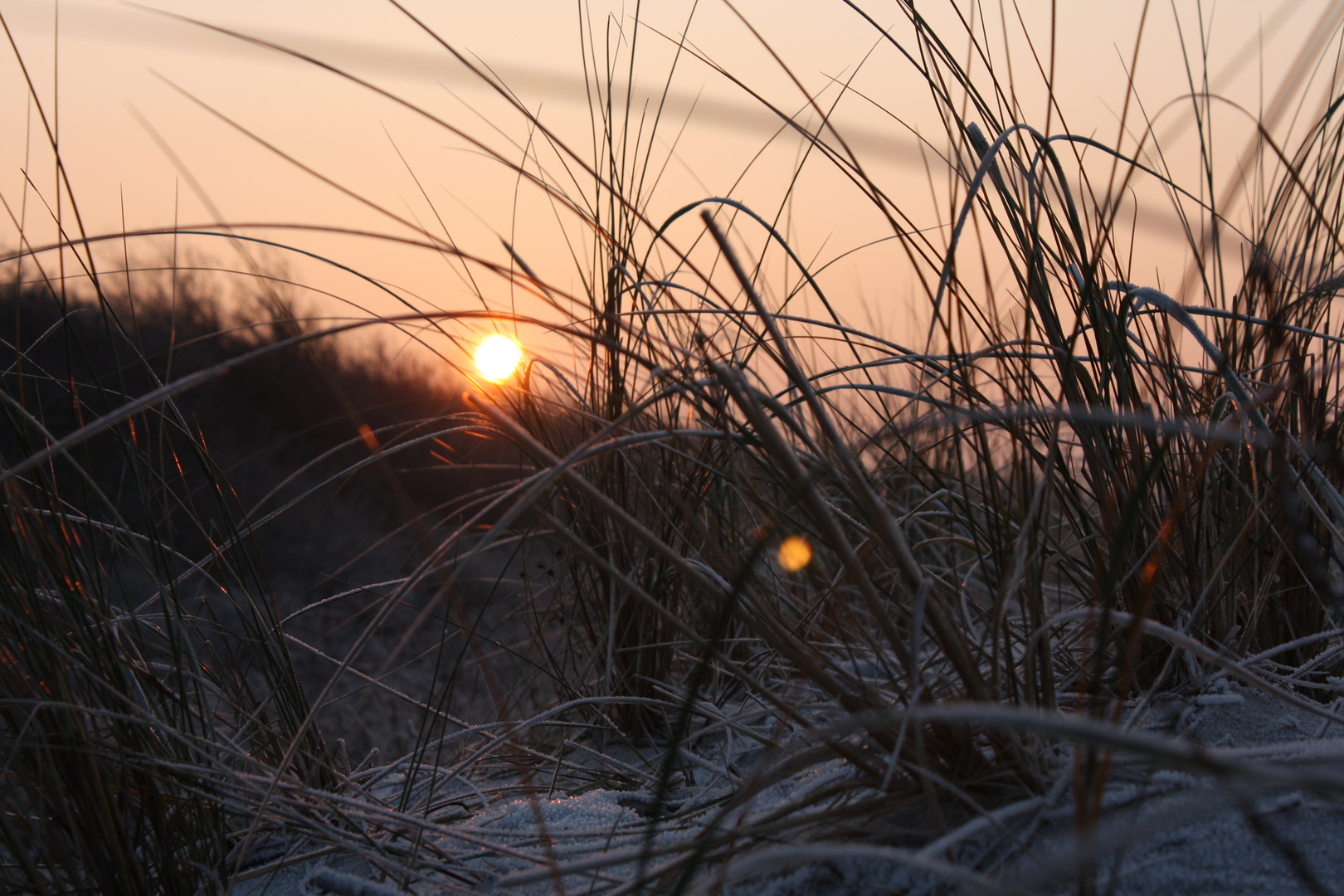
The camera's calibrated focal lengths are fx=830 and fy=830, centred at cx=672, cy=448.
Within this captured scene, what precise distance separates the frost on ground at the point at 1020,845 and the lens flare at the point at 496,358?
1.97 feet

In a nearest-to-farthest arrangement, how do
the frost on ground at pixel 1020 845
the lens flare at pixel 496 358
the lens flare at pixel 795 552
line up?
the frost on ground at pixel 1020 845 < the lens flare at pixel 795 552 < the lens flare at pixel 496 358

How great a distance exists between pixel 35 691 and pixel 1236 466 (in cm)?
118

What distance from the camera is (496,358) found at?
1179 millimetres

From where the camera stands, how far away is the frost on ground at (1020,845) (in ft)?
1.49

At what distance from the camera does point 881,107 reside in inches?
42.8

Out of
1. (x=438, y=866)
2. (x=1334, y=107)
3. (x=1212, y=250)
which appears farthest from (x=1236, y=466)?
(x=438, y=866)

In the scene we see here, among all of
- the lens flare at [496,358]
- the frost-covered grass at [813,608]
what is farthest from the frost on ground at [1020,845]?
the lens flare at [496,358]

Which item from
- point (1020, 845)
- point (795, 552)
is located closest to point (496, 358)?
point (795, 552)

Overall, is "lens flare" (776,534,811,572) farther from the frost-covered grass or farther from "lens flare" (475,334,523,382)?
"lens flare" (475,334,523,382)

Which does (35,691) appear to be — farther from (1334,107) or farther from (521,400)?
(1334,107)

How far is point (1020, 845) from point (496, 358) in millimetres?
910

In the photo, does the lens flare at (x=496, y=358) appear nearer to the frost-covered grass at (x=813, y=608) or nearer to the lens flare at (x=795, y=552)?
the frost-covered grass at (x=813, y=608)

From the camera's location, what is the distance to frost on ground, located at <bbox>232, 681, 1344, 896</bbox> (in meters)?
0.45

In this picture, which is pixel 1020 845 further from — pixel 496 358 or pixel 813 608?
pixel 496 358
